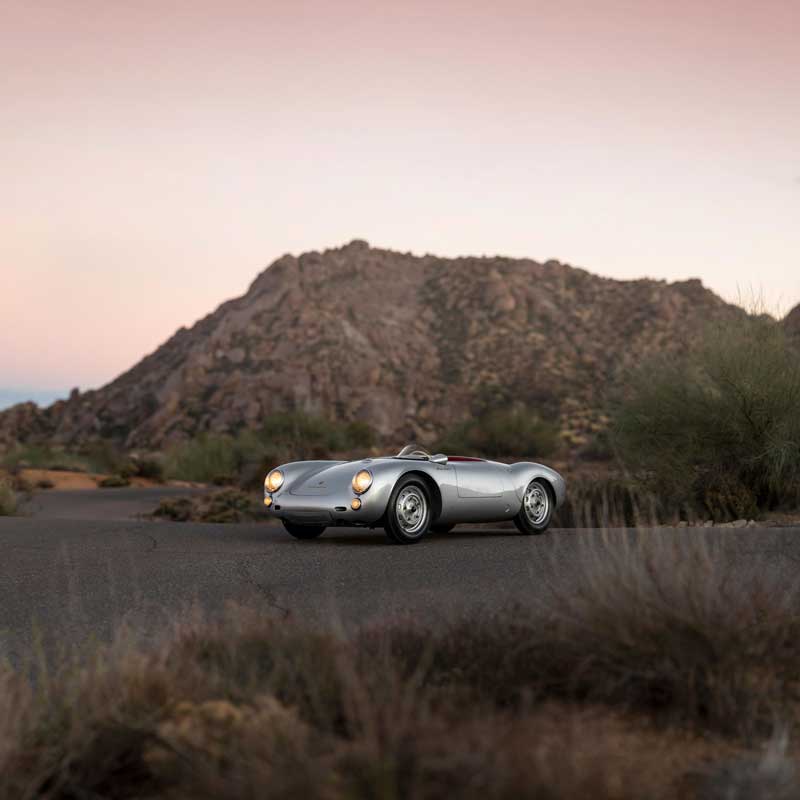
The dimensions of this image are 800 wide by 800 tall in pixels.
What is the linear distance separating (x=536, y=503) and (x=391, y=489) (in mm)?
2545

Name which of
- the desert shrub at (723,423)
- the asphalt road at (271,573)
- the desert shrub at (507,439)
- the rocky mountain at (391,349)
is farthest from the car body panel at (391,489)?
the rocky mountain at (391,349)

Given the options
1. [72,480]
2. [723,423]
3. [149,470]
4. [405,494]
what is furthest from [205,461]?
[405,494]

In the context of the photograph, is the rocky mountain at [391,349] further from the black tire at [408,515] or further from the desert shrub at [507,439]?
the black tire at [408,515]

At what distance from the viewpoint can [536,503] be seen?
13102mm

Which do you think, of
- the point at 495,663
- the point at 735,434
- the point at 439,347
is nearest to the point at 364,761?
the point at 495,663

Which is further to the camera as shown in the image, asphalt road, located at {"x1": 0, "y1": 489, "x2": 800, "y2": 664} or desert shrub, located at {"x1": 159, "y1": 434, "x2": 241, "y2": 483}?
desert shrub, located at {"x1": 159, "y1": 434, "x2": 241, "y2": 483}

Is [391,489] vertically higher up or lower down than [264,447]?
lower down

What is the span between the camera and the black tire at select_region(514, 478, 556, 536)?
12.9 metres

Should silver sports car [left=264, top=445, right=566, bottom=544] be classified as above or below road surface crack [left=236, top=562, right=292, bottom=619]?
above

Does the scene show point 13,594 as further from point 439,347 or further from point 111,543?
point 439,347

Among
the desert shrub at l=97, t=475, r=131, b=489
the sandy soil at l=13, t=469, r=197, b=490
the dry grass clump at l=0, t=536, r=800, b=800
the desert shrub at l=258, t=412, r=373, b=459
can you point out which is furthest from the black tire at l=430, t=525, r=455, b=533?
the desert shrub at l=258, t=412, r=373, b=459

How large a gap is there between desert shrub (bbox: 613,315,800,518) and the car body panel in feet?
14.0

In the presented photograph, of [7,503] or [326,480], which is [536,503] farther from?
[7,503]

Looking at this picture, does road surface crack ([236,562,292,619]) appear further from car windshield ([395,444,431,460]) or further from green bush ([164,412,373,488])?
green bush ([164,412,373,488])
